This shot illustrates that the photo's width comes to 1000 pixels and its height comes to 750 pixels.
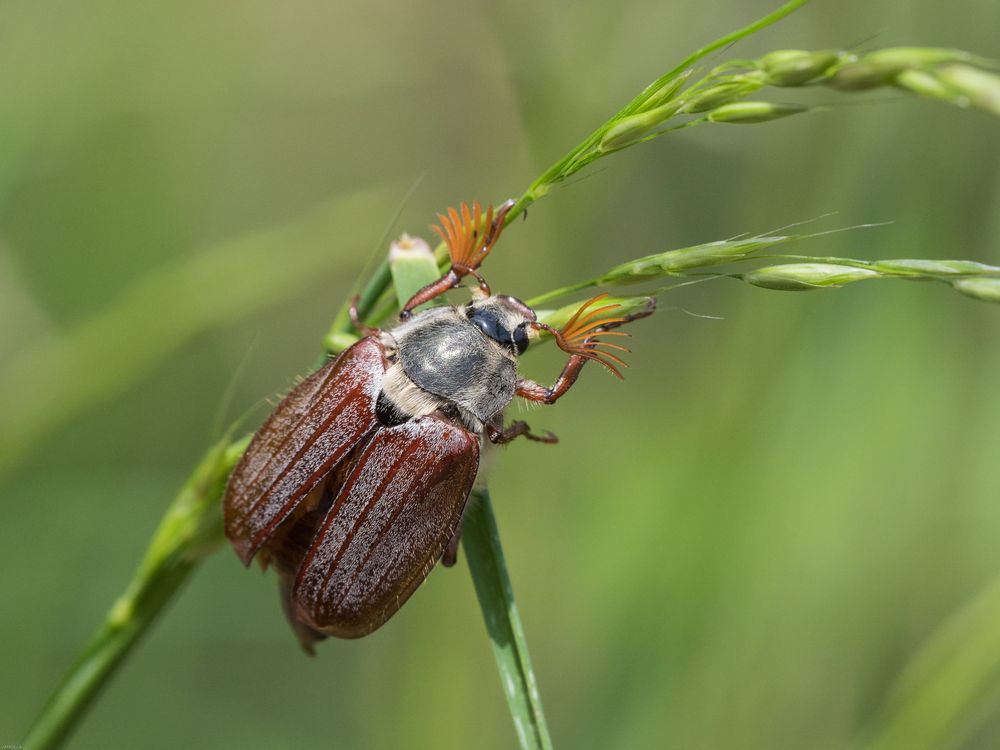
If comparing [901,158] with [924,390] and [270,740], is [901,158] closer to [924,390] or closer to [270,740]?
[924,390]

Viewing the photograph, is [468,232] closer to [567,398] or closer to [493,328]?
[493,328]

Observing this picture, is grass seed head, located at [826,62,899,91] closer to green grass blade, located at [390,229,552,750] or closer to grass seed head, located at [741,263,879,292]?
grass seed head, located at [741,263,879,292]

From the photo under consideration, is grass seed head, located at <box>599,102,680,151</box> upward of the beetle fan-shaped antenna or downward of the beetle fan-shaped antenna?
upward

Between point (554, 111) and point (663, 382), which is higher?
point (554, 111)

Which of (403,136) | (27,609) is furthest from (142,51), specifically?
(27,609)

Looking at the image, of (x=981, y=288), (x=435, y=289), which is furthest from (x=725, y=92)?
(x=435, y=289)

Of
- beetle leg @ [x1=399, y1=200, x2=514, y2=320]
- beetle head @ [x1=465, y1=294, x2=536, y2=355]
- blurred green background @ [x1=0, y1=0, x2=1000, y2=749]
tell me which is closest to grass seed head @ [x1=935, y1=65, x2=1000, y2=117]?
blurred green background @ [x1=0, y1=0, x2=1000, y2=749]

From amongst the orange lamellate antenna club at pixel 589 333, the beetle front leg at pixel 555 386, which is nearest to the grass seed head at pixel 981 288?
the orange lamellate antenna club at pixel 589 333
